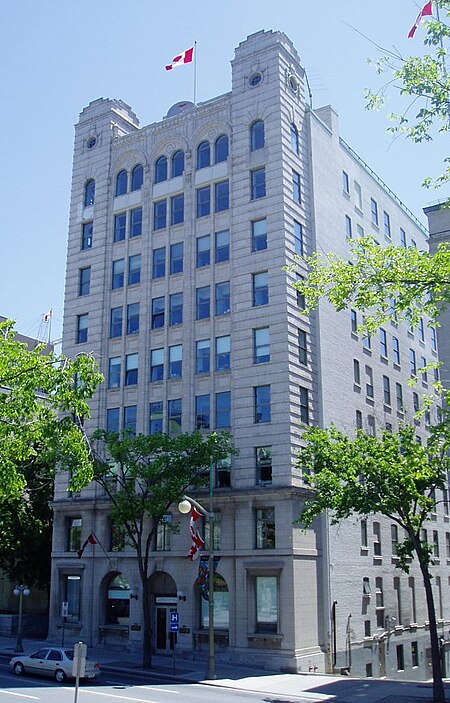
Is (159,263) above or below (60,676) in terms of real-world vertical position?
above

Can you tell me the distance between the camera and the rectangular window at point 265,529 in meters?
37.8

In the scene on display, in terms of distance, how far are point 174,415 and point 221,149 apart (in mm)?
16503

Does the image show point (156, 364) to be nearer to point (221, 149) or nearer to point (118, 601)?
point (221, 149)

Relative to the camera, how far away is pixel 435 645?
1081 inches

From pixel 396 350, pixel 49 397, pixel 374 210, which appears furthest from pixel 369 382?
pixel 49 397

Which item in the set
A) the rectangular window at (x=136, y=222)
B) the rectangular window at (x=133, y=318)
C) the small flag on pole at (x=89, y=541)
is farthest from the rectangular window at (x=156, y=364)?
the small flag on pole at (x=89, y=541)

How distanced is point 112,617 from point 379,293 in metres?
29.7

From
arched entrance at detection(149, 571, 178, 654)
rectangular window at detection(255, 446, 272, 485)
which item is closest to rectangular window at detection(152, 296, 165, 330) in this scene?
rectangular window at detection(255, 446, 272, 485)

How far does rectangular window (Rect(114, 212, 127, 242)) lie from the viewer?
49.1m

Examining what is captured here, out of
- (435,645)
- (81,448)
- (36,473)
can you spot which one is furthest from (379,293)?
(36,473)

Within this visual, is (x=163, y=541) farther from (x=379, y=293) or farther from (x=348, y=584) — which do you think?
(x=379, y=293)

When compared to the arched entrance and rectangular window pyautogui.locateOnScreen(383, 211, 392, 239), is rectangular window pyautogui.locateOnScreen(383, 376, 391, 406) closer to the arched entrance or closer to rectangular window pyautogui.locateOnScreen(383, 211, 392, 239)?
rectangular window pyautogui.locateOnScreen(383, 211, 392, 239)

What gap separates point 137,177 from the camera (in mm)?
49406

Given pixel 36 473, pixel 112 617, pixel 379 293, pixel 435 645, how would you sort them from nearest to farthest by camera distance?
→ pixel 379 293
pixel 435 645
pixel 112 617
pixel 36 473
